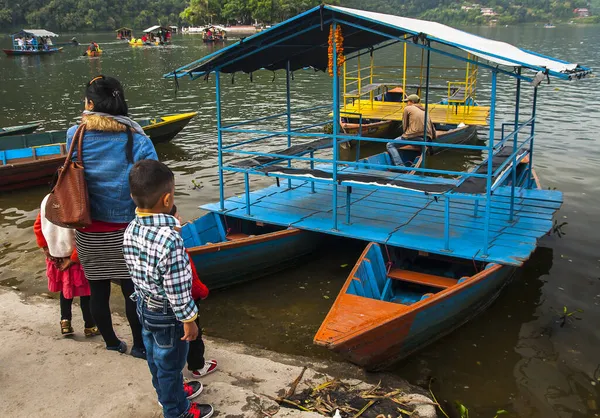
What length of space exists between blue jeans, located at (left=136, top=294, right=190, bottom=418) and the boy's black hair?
578 millimetres

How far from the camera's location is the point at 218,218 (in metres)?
7.39

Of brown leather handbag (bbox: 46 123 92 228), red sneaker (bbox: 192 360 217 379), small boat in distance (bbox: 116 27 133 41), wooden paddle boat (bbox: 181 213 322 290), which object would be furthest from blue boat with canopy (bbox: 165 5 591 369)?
small boat in distance (bbox: 116 27 133 41)

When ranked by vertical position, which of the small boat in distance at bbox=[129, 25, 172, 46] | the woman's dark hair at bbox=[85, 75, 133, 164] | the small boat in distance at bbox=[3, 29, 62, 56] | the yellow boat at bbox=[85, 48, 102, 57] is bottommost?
the woman's dark hair at bbox=[85, 75, 133, 164]

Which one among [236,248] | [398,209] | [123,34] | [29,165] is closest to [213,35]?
[123,34]

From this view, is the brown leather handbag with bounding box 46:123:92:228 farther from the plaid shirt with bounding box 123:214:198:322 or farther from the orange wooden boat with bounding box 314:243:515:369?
the orange wooden boat with bounding box 314:243:515:369

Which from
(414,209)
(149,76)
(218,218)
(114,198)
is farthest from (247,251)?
(149,76)

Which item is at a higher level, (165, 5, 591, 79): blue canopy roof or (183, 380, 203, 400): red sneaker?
(165, 5, 591, 79): blue canopy roof

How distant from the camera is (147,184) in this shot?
2875 mm

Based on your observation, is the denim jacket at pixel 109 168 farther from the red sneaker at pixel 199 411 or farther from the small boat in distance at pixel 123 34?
the small boat in distance at pixel 123 34

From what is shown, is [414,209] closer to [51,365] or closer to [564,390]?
[564,390]

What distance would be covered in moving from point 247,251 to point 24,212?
5675 mm

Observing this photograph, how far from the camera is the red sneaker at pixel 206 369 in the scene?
13.2 ft

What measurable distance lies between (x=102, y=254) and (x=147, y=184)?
1.16m

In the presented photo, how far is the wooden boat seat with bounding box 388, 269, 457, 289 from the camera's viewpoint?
5.80m
